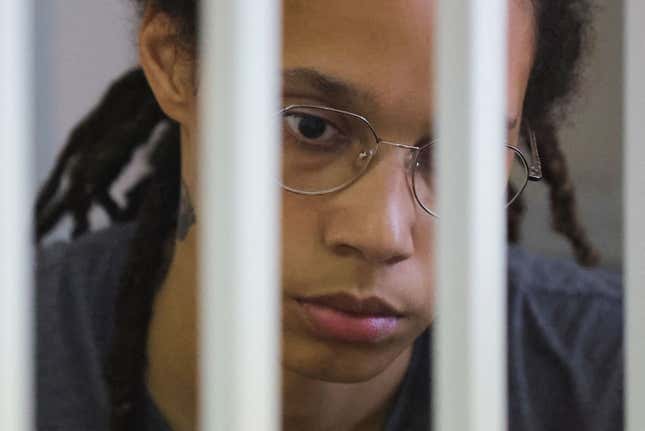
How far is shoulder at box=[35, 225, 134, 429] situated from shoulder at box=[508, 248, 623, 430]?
0.40 meters

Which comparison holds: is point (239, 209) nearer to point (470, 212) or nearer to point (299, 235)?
point (470, 212)

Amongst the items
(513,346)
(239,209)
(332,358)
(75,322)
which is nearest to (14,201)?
(239,209)

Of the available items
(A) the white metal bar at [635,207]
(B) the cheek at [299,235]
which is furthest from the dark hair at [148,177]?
(A) the white metal bar at [635,207]

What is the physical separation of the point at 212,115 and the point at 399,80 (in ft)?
0.85

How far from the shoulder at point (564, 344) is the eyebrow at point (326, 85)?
0.42 metres

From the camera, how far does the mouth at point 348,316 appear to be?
1.95ft

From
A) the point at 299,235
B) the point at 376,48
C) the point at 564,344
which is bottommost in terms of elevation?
the point at 564,344

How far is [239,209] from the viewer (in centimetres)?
32

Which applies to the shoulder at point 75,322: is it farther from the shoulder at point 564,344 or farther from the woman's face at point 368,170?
the shoulder at point 564,344

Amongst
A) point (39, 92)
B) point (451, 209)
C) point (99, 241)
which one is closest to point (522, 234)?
point (99, 241)

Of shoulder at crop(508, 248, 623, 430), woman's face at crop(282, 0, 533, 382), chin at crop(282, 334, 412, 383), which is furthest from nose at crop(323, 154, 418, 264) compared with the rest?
shoulder at crop(508, 248, 623, 430)

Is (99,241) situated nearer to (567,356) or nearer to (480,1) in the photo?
(567,356)

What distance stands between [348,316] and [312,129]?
13 centimetres

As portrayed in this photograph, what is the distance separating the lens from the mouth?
1.95 ft
